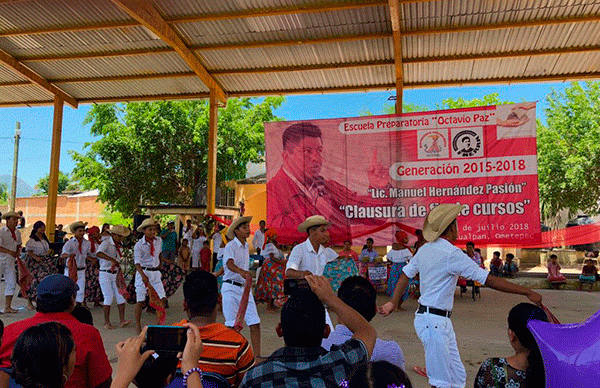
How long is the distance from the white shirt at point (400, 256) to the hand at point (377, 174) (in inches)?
57.5

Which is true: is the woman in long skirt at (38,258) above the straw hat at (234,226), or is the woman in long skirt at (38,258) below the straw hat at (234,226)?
below

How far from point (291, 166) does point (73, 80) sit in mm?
7165

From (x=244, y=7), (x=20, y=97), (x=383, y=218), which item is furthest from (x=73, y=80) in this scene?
(x=383, y=218)

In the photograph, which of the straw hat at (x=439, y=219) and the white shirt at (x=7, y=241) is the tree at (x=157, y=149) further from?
the straw hat at (x=439, y=219)

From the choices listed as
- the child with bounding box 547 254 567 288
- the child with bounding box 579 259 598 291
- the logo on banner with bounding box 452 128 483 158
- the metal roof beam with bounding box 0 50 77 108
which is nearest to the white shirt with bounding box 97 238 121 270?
the logo on banner with bounding box 452 128 483 158

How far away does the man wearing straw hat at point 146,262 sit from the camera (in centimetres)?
650

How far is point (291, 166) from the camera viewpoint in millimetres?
10594

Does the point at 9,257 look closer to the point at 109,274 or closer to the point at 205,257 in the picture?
the point at 109,274

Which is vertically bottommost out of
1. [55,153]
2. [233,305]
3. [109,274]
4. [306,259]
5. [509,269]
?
[509,269]

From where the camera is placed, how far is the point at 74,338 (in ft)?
7.54

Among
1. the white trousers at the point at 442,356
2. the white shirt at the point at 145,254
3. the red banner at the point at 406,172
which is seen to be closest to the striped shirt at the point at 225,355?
the white trousers at the point at 442,356

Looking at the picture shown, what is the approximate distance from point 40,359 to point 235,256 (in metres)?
3.51

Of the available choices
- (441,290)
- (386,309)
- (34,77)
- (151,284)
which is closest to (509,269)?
(151,284)

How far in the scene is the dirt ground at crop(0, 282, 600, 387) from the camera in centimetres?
568
